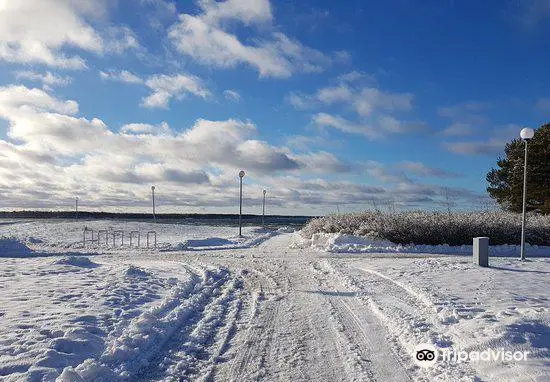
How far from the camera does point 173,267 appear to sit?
48.3 ft

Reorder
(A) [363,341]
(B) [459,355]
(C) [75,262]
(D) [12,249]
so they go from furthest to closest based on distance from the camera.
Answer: (D) [12,249]
(C) [75,262]
(A) [363,341]
(B) [459,355]

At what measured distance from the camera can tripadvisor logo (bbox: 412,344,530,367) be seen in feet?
17.4

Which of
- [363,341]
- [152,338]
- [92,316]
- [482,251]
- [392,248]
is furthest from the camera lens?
[392,248]

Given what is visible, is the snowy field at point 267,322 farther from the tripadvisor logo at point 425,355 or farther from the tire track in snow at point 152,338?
the tripadvisor logo at point 425,355

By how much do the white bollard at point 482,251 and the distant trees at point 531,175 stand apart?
20.5 m

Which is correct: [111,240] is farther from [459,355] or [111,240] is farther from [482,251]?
[459,355]

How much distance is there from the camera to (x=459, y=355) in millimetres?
5637

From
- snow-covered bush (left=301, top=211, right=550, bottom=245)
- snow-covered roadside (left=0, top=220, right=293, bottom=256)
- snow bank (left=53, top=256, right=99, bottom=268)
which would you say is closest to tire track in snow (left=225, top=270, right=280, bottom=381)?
snow bank (left=53, top=256, right=99, bottom=268)

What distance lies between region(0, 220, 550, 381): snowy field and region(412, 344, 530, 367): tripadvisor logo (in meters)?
0.12

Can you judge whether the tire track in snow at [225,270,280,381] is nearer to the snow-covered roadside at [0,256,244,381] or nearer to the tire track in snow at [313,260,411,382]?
the snow-covered roadside at [0,256,244,381]

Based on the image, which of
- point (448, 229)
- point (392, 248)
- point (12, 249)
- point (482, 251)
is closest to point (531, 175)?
point (448, 229)

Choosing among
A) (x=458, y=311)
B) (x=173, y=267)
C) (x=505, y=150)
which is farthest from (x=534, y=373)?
(x=505, y=150)

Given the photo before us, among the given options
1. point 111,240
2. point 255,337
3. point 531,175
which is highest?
point 531,175

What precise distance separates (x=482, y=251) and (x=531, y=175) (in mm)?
21366
